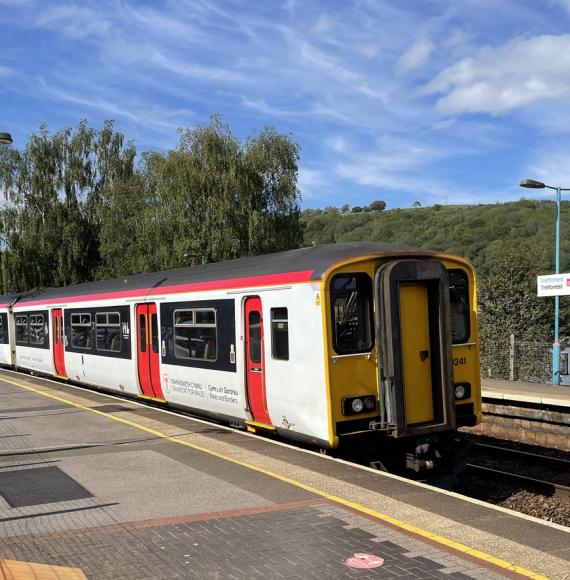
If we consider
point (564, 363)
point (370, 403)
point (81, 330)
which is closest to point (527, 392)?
point (564, 363)

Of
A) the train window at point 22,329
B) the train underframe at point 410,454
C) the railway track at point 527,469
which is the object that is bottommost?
the railway track at point 527,469

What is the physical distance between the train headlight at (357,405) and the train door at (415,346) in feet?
0.87

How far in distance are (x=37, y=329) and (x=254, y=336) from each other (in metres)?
13.1

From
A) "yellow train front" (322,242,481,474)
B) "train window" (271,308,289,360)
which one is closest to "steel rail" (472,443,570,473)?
"yellow train front" (322,242,481,474)

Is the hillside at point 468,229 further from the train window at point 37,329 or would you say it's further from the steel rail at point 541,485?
the steel rail at point 541,485

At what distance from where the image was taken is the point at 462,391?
30.0 ft

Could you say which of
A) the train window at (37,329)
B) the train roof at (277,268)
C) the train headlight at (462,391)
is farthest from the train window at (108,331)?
the train headlight at (462,391)

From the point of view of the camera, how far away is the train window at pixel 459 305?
928cm

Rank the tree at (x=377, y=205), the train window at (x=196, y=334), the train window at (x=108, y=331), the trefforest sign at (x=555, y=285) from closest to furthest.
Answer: the train window at (x=196, y=334), the train window at (x=108, y=331), the trefforest sign at (x=555, y=285), the tree at (x=377, y=205)

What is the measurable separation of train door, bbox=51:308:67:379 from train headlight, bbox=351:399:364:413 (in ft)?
40.4

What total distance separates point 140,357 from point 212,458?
18.1 feet

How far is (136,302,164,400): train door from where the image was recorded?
13141 mm

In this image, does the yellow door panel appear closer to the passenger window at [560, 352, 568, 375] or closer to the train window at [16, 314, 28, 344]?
the passenger window at [560, 352, 568, 375]

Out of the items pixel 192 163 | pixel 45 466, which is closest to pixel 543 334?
pixel 192 163
